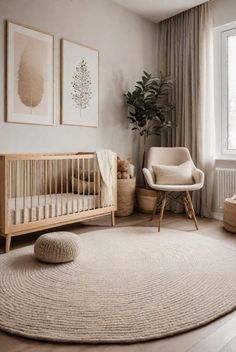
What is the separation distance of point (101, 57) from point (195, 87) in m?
1.21

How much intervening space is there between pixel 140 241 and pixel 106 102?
1.83 meters

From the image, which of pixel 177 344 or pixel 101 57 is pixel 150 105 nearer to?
pixel 101 57

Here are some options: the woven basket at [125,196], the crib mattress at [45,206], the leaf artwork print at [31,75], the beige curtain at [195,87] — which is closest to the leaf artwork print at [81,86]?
the leaf artwork print at [31,75]

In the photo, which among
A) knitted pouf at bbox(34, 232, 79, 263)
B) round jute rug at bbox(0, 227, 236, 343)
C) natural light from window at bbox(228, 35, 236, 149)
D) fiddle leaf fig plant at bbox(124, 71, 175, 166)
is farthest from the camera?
fiddle leaf fig plant at bbox(124, 71, 175, 166)

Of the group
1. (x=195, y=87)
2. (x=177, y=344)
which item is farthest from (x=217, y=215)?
(x=177, y=344)

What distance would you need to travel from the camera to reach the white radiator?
3.31m

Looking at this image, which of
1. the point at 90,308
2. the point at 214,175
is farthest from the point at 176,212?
the point at 90,308

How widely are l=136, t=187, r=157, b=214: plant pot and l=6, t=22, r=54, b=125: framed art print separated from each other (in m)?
1.40

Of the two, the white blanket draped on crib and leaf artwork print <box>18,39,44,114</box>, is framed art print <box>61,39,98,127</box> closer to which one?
leaf artwork print <box>18,39,44,114</box>

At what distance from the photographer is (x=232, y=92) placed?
11.3 feet

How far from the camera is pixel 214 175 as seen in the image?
11.5 ft

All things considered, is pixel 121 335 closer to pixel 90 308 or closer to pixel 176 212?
pixel 90 308

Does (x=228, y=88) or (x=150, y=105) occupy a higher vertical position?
(x=228, y=88)

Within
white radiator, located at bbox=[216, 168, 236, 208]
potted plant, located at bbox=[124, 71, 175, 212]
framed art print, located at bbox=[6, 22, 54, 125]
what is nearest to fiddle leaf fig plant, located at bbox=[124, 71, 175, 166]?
potted plant, located at bbox=[124, 71, 175, 212]
